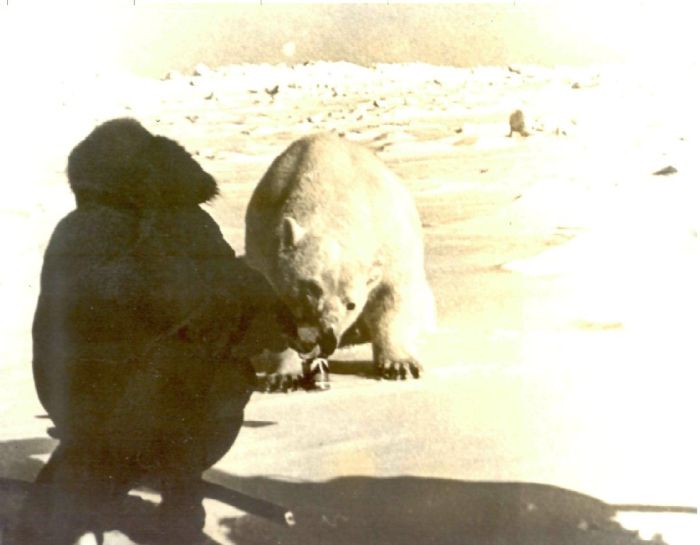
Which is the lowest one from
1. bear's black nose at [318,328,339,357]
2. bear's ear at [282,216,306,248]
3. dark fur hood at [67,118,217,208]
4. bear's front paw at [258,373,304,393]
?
bear's front paw at [258,373,304,393]

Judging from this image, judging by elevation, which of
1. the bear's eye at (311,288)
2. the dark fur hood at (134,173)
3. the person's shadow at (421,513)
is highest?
the dark fur hood at (134,173)

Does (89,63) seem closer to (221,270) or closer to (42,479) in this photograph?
(221,270)

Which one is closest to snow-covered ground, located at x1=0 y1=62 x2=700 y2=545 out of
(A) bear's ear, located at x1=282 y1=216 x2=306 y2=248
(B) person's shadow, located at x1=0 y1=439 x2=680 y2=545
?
(B) person's shadow, located at x1=0 y1=439 x2=680 y2=545

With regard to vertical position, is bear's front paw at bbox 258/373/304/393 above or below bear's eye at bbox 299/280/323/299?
below

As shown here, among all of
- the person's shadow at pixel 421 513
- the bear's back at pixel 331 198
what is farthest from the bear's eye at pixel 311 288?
the person's shadow at pixel 421 513

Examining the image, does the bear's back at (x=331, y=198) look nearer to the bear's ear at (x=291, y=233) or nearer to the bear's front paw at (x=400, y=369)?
the bear's ear at (x=291, y=233)

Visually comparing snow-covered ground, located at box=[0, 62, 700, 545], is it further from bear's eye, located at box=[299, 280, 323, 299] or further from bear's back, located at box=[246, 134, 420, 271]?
bear's eye, located at box=[299, 280, 323, 299]

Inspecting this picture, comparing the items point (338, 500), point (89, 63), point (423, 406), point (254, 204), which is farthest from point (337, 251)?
point (89, 63)
